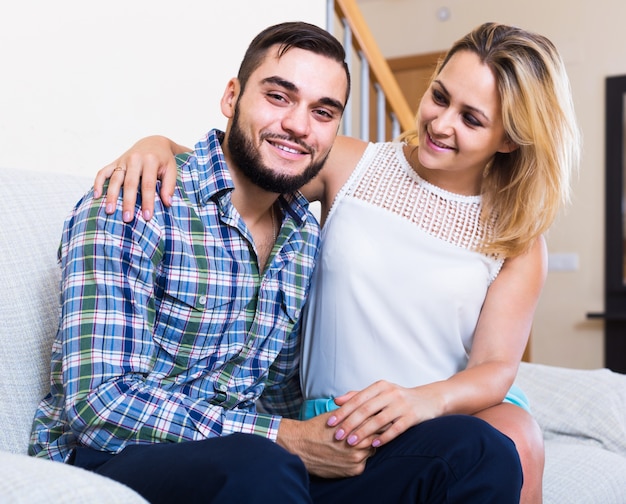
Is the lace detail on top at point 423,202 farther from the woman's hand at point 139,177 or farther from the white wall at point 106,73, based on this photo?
the white wall at point 106,73

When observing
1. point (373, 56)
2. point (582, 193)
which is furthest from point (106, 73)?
point (582, 193)

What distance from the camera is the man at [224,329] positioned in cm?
105

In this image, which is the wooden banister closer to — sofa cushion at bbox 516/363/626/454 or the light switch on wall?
sofa cushion at bbox 516/363/626/454

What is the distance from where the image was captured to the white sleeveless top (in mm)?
1494

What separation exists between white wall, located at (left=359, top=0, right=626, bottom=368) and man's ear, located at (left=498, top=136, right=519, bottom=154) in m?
3.36

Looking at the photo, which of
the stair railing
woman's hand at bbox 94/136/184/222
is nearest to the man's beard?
woman's hand at bbox 94/136/184/222

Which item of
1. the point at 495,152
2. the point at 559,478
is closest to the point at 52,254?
the point at 495,152

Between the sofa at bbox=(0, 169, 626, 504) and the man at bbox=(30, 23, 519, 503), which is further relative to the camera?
the man at bbox=(30, 23, 519, 503)

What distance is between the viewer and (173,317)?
48.7 inches

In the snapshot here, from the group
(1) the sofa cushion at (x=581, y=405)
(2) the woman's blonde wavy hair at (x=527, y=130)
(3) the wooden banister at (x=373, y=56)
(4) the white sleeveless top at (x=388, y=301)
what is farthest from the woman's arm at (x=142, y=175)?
(3) the wooden banister at (x=373, y=56)

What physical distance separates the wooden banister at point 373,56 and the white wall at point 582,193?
6.21ft

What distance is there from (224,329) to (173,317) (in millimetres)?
98

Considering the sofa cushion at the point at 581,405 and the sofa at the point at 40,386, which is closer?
the sofa at the point at 40,386

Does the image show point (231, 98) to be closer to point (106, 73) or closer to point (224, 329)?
point (224, 329)
